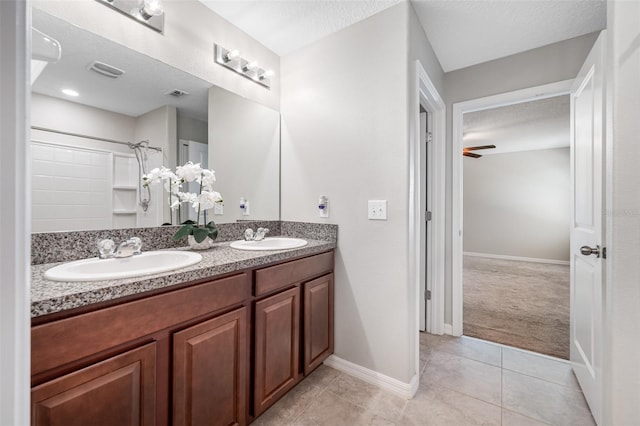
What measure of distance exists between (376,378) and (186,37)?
236cm

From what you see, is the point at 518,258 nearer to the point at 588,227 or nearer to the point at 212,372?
the point at 588,227

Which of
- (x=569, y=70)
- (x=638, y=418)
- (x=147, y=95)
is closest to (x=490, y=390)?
(x=638, y=418)

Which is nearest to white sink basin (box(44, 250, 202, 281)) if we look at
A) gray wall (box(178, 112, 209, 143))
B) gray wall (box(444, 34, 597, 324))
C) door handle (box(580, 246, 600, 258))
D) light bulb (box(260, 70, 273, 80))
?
gray wall (box(178, 112, 209, 143))

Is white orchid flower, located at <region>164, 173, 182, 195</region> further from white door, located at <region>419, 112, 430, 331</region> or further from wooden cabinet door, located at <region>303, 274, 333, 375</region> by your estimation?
white door, located at <region>419, 112, 430, 331</region>

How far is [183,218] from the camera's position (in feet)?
5.34

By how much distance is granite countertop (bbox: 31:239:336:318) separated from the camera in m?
0.76

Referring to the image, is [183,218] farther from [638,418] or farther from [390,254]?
[638,418]

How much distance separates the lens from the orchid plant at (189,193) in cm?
151

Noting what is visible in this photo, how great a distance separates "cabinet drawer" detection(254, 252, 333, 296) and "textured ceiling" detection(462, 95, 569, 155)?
3044mm

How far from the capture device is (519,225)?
5906 mm

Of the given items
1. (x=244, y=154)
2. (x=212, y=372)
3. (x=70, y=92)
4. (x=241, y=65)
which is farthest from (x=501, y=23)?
(x=212, y=372)

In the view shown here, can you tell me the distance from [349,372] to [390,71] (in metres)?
1.95

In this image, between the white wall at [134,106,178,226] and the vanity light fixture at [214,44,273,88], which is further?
the vanity light fixture at [214,44,273,88]

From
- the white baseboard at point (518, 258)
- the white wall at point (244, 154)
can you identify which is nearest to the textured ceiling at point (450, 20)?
the white wall at point (244, 154)
